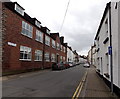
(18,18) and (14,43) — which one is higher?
(18,18)

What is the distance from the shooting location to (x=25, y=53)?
22531mm

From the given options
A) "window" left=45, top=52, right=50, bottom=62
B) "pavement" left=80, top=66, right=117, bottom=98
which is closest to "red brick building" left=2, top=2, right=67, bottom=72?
"window" left=45, top=52, right=50, bottom=62

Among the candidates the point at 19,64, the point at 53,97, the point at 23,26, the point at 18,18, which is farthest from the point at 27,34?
the point at 53,97

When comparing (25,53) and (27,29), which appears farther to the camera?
(27,29)

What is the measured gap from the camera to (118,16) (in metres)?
8.06

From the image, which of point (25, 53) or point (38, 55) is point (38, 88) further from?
point (38, 55)

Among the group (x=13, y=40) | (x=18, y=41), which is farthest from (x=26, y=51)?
(x=13, y=40)

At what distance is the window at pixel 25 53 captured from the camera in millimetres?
21359

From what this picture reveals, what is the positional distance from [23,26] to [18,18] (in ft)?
6.14

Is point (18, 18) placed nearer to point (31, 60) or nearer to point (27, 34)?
point (27, 34)

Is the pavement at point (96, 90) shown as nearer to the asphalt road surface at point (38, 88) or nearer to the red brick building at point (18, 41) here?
the asphalt road surface at point (38, 88)

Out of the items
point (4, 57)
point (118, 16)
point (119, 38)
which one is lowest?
point (4, 57)

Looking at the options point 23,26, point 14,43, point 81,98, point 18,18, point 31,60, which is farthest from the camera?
point 31,60

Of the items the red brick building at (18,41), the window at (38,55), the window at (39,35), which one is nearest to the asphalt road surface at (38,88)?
the red brick building at (18,41)
